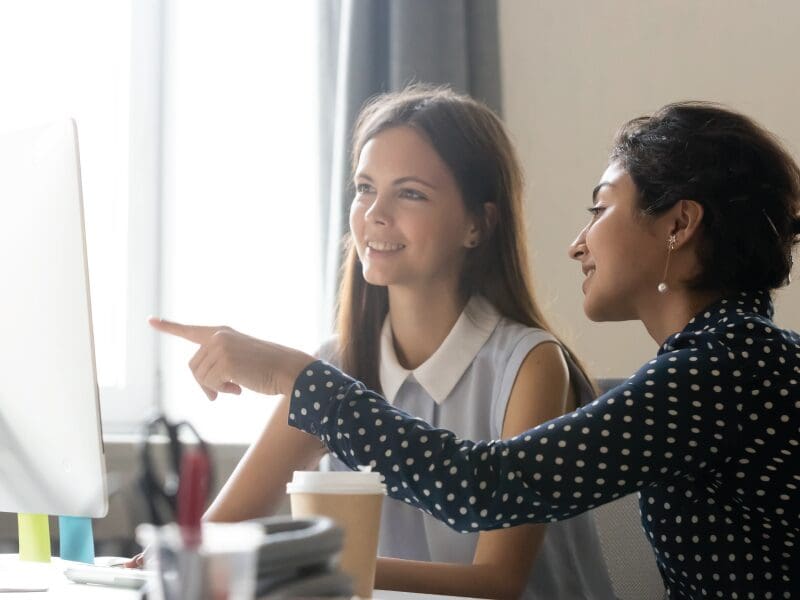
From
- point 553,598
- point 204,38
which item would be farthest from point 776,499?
point 204,38

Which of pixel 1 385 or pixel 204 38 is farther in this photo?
pixel 204 38

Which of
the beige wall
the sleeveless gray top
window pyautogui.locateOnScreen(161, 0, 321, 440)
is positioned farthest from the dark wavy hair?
window pyautogui.locateOnScreen(161, 0, 321, 440)

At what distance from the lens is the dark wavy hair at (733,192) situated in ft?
3.90

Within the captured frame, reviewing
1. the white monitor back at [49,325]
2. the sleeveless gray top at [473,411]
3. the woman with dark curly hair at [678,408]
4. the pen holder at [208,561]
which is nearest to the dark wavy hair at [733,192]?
the woman with dark curly hair at [678,408]

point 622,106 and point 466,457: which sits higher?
point 622,106

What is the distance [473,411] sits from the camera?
156 cm

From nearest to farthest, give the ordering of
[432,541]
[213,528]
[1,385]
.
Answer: [213,528] → [1,385] → [432,541]

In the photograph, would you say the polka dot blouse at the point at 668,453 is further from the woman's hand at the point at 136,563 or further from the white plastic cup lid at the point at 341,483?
the woman's hand at the point at 136,563

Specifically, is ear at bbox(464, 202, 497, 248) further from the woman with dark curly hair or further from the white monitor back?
the white monitor back

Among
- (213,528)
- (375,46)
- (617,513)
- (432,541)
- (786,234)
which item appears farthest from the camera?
(375,46)

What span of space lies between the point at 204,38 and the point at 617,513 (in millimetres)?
1747

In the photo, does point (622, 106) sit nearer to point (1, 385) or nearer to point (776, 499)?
point (776, 499)

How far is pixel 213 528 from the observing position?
49cm

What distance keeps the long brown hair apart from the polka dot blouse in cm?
56
